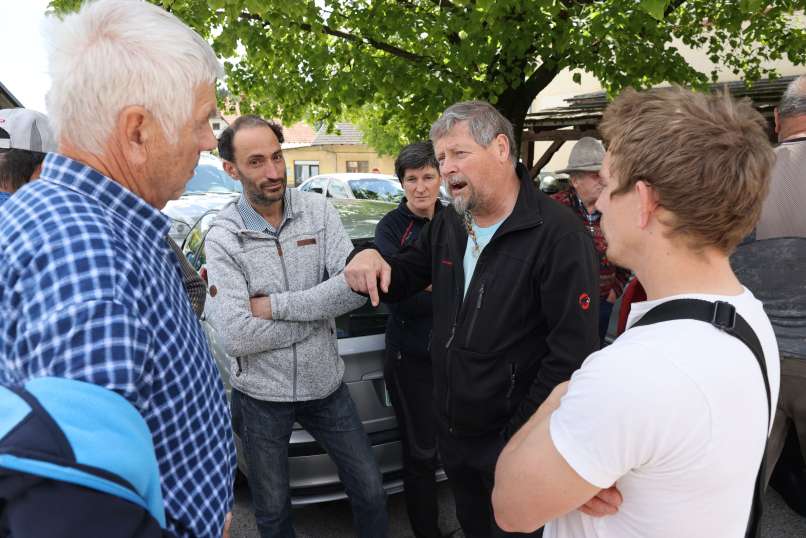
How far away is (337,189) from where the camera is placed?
13.4 m

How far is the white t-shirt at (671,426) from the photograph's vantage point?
0.90 metres

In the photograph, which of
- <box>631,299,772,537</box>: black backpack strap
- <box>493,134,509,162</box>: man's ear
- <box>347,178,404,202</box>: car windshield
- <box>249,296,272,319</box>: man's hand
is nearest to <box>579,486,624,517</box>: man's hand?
<box>631,299,772,537</box>: black backpack strap

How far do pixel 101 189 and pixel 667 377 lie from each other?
104 cm

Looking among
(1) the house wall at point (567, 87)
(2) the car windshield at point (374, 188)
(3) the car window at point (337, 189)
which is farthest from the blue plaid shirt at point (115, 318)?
Result: (1) the house wall at point (567, 87)

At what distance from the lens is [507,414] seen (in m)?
2.07

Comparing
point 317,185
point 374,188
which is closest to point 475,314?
point 374,188

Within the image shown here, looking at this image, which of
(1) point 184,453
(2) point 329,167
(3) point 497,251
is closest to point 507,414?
(3) point 497,251

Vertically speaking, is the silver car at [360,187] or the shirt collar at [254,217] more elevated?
the shirt collar at [254,217]

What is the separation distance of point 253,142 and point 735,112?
1962mm

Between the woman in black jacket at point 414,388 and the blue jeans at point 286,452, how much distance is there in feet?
0.93

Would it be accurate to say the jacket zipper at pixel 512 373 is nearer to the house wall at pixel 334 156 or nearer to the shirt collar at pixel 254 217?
the shirt collar at pixel 254 217

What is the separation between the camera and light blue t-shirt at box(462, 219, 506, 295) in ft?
7.22

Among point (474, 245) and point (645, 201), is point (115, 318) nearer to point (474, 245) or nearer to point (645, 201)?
point (645, 201)

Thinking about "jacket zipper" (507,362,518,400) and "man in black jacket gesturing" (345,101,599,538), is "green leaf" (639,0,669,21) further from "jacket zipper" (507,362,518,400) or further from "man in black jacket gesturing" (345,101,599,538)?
"jacket zipper" (507,362,518,400)
